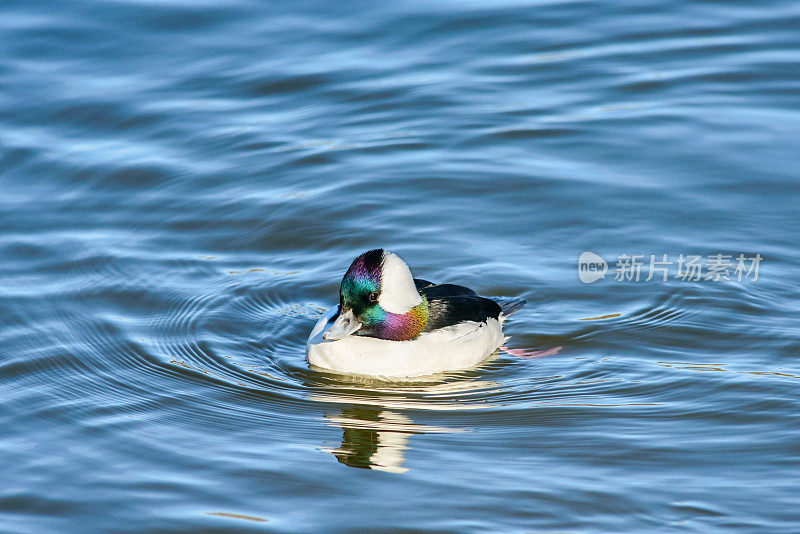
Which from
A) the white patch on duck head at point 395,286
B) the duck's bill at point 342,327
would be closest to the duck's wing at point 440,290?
the white patch on duck head at point 395,286

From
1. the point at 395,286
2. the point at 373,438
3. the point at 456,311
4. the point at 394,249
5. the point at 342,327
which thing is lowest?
the point at 373,438

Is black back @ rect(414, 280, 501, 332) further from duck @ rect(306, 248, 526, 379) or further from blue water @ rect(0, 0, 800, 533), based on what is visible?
blue water @ rect(0, 0, 800, 533)

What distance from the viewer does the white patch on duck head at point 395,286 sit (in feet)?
25.0

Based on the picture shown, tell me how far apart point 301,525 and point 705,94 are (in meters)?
8.33

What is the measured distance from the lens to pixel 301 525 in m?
6.02

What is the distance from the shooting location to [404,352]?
7926 millimetres

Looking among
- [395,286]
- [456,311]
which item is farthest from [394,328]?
[456,311]

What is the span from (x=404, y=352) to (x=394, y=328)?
186mm

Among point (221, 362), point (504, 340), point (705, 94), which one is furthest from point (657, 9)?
point (221, 362)

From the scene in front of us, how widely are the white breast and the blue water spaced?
127mm

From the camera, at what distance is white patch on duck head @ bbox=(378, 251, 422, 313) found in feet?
25.0

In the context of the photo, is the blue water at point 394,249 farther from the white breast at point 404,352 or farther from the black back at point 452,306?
the black back at point 452,306

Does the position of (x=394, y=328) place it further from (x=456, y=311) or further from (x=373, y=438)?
(x=373, y=438)

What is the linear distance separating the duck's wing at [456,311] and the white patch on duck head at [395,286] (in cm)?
35
